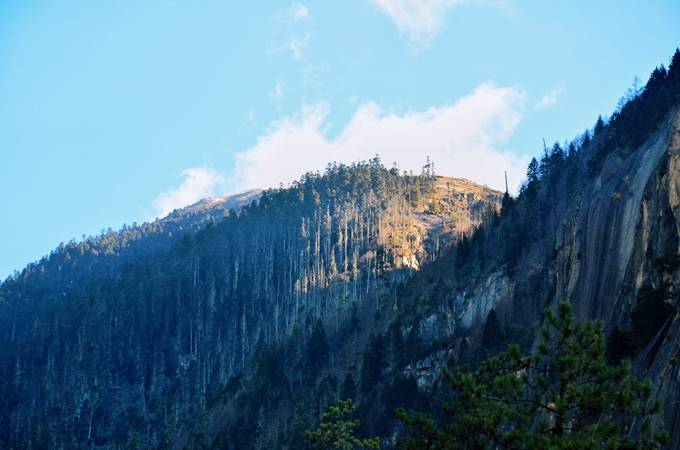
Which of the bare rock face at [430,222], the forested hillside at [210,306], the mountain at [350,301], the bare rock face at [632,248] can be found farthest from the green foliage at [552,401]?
the bare rock face at [430,222]

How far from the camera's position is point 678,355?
105ft

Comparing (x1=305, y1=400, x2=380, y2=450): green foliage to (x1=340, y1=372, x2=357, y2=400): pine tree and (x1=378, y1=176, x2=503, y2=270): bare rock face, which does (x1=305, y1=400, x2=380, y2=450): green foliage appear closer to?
(x1=340, y1=372, x2=357, y2=400): pine tree

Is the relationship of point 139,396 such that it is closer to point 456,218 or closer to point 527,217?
point 456,218

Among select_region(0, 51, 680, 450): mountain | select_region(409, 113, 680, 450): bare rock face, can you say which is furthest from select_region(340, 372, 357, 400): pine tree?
select_region(409, 113, 680, 450): bare rock face

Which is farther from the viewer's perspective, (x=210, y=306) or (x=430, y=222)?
(x=210, y=306)

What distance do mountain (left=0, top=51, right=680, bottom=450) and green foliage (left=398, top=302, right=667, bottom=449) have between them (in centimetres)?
561

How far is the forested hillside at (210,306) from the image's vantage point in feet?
413

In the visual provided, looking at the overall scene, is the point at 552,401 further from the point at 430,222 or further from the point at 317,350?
the point at 430,222

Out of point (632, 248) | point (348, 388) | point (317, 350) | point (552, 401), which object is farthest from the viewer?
point (317, 350)

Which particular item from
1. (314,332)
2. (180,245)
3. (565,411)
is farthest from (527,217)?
(180,245)

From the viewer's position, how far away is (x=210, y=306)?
15188cm

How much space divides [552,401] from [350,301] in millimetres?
99657

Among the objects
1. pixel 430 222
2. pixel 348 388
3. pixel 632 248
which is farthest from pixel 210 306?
pixel 632 248

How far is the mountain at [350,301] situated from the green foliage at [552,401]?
18.4ft
